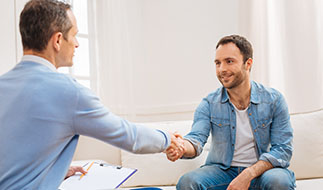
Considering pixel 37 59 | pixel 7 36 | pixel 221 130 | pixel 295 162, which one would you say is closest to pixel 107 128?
pixel 37 59

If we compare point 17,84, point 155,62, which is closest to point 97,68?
point 155,62

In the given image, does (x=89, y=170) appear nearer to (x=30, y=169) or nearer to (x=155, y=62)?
(x=30, y=169)

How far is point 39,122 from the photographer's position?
1.00 metres

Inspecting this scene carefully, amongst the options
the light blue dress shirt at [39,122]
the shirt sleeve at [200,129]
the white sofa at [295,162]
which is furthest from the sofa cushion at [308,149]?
the light blue dress shirt at [39,122]

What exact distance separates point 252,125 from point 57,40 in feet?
4.04

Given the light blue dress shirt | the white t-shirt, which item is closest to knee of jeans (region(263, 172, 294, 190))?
the white t-shirt

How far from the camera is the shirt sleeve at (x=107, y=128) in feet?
3.47

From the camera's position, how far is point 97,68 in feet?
9.61

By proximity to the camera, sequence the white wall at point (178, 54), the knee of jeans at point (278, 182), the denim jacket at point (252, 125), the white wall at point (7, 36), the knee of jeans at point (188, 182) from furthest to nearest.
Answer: the white wall at point (178, 54), the white wall at point (7, 36), the denim jacket at point (252, 125), the knee of jeans at point (188, 182), the knee of jeans at point (278, 182)

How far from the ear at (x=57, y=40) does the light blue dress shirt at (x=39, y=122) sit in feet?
0.28

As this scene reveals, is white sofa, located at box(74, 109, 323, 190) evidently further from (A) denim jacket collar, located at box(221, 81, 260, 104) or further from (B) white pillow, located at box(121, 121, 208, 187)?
(A) denim jacket collar, located at box(221, 81, 260, 104)

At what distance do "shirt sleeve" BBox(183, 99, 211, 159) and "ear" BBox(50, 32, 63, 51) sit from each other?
3.23 feet

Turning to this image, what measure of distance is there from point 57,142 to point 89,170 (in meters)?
0.80

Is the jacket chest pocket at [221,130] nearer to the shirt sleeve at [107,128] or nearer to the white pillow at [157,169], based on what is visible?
the white pillow at [157,169]
